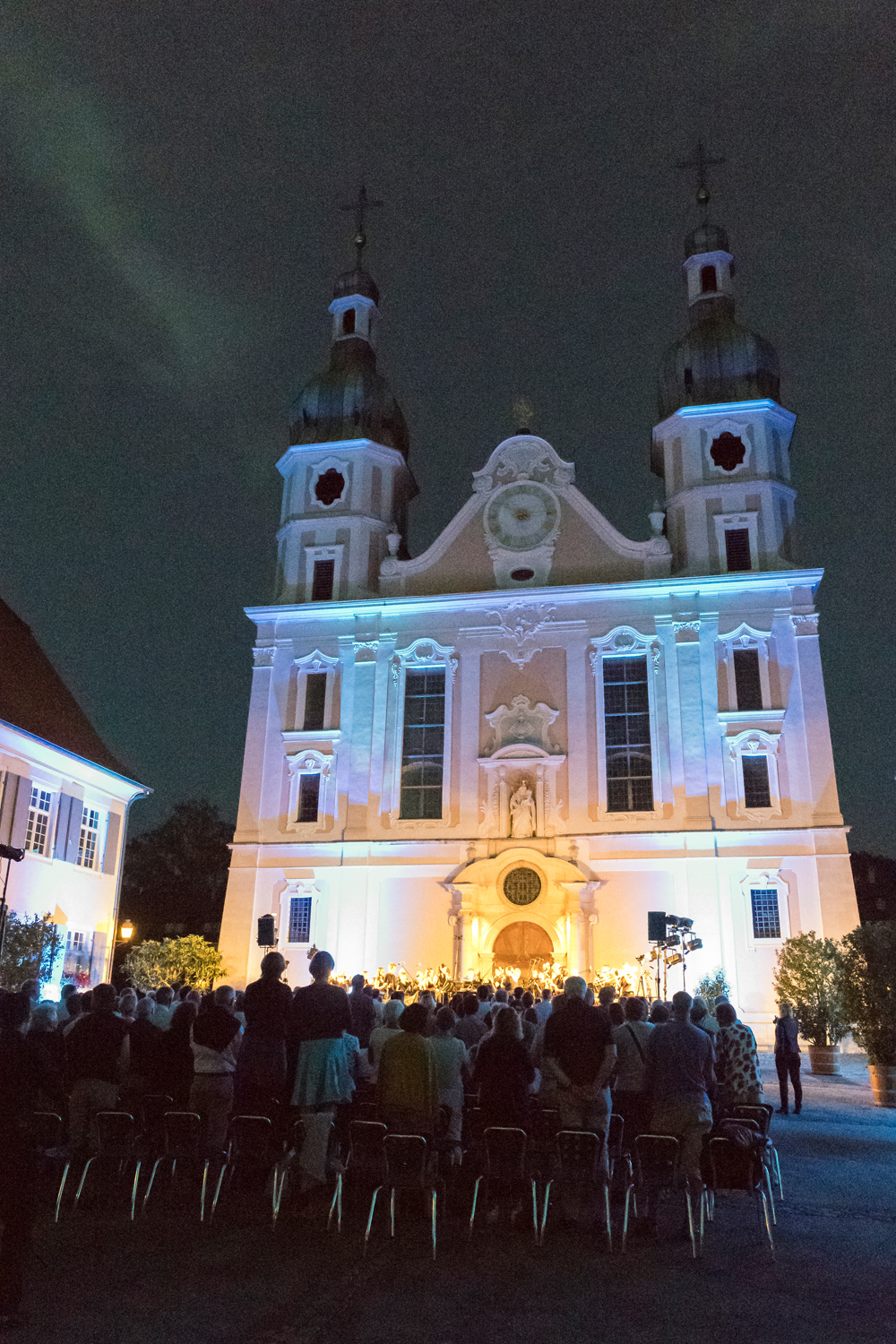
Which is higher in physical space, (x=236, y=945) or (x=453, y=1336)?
(x=236, y=945)

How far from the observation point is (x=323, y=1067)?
267 inches

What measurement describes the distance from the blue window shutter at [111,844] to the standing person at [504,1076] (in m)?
24.1

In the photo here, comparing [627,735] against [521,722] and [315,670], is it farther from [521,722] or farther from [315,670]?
[315,670]

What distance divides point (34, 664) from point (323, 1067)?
79.4ft

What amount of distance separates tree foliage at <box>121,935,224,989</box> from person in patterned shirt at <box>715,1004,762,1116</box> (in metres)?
19.4

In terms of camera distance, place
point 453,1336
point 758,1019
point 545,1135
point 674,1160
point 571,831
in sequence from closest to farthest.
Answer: point 453,1336 → point 674,1160 → point 545,1135 → point 758,1019 → point 571,831

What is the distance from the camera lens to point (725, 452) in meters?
30.4

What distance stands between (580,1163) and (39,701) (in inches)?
935

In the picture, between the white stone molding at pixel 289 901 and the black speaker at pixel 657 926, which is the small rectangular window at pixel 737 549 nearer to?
the black speaker at pixel 657 926

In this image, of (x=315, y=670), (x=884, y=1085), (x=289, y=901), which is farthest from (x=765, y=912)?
(x=315, y=670)

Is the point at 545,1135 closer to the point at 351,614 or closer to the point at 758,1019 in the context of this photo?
the point at 758,1019

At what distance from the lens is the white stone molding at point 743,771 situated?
2642 centimetres

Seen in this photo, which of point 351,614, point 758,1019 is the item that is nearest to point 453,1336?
point 758,1019

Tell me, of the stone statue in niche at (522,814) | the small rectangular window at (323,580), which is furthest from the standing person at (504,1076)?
the small rectangular window at (323,580)
